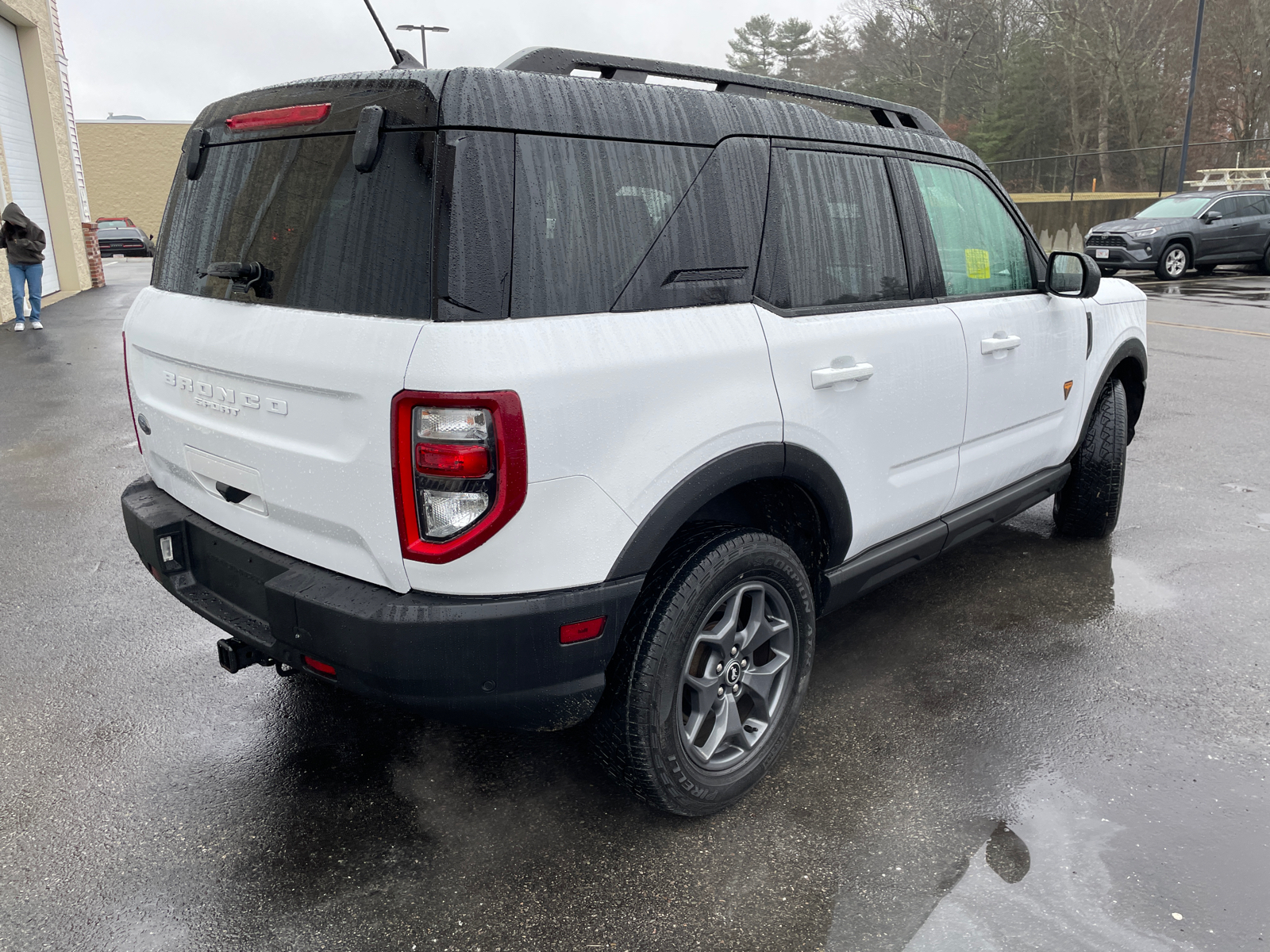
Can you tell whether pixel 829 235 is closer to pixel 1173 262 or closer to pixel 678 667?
pixel 678 667

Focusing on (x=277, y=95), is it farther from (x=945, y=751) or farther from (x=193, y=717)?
(x=945, y=751)

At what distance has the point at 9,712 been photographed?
321 cm

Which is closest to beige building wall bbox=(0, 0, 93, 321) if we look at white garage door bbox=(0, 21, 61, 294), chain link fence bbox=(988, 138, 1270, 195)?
white garage door bbox=(0, 21, 61, 294)

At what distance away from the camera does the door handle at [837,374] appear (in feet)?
8.61

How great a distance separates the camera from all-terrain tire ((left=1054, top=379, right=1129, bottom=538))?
14.3 ft

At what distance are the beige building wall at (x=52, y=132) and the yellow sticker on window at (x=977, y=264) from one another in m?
17.1

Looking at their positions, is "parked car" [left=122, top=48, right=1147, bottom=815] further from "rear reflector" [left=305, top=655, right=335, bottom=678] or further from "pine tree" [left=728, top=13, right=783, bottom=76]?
"pine tree" [left=728, top=13, right=783, bottom=76]

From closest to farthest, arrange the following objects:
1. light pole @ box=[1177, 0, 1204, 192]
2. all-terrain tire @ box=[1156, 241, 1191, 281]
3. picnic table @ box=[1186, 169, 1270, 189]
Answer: all-terrain tire @ box=[1156, 241, 1191, 281]
light pole @ box=[1177, 0, 1204, 192]
picnic table @ box=[1186, 169, 1270, 189]

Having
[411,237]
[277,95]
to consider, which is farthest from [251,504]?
[277,95]

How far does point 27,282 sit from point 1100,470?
536 inches

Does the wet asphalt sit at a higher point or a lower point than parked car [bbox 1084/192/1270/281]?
lower

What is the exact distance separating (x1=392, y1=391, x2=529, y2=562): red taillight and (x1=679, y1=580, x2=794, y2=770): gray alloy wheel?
0.71m

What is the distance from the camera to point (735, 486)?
2518 mm

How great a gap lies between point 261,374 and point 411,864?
131cm
